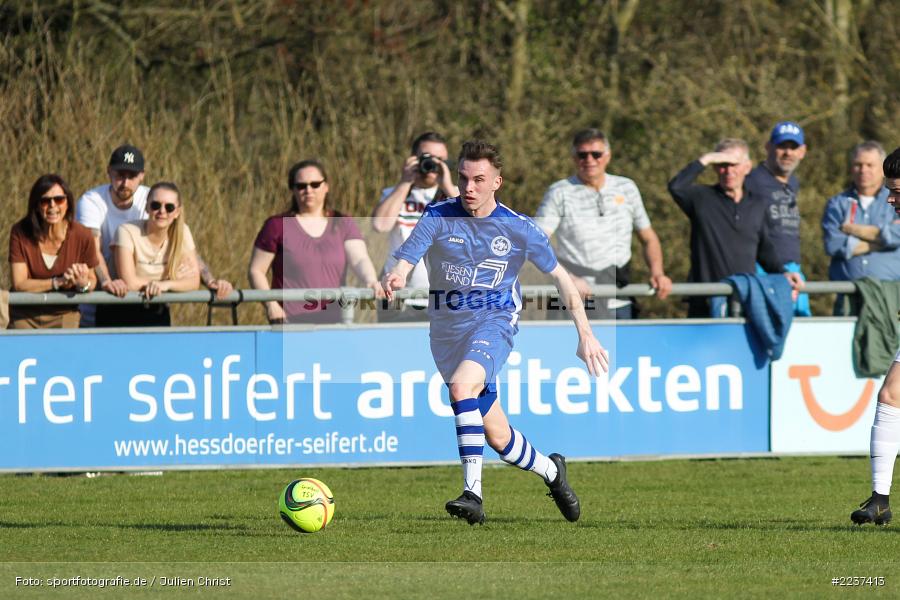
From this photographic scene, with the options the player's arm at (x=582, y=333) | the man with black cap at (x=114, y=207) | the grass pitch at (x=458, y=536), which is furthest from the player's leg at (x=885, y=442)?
the man with black cap at (x=114, y=207)

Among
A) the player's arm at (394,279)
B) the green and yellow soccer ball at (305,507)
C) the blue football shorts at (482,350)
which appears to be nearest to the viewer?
the player's arm at (394,279)

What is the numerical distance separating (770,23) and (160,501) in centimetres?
1714

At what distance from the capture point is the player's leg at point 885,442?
8.50 m

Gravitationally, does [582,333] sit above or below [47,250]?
below

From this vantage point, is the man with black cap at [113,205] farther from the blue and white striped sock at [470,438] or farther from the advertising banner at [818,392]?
the advertising banner at [818,392]

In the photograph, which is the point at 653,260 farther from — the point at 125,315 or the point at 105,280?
the point at 105,280

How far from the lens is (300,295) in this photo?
1109 cm

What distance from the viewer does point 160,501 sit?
32.6ft

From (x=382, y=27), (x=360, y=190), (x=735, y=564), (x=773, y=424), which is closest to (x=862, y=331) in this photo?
(x=773, y=424)

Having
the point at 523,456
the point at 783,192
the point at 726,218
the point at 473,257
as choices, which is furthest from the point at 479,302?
the point at 783,192

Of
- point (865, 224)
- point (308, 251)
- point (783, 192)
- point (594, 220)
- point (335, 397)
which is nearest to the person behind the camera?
point (335, 397)

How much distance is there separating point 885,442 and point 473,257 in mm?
2616

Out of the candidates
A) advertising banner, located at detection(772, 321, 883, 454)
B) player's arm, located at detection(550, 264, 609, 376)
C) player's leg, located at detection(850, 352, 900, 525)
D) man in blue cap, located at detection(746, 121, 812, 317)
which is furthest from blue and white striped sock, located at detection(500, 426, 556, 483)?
man in blue cap, located at detection(746, 121, 812, 317)

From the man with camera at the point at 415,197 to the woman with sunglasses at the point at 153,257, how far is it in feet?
5.11
